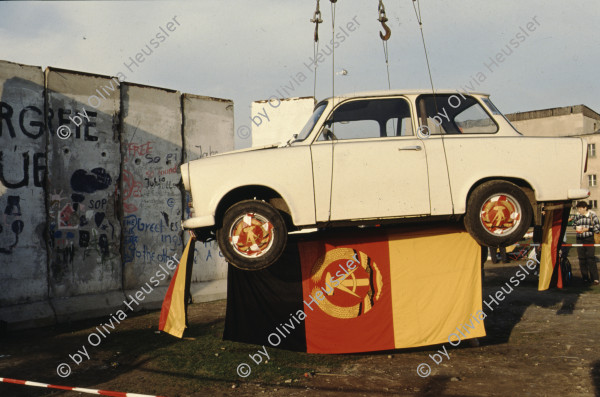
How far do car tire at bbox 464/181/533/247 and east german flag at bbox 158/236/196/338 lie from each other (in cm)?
356

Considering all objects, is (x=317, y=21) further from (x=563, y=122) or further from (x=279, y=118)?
(x=563, y=122)

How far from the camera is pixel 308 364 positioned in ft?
24.1

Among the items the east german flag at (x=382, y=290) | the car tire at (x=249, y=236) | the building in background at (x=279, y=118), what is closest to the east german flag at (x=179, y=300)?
the east german flag at (x=382, y=290)

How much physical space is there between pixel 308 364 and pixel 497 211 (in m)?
3.44

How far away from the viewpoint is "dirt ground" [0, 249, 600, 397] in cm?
628

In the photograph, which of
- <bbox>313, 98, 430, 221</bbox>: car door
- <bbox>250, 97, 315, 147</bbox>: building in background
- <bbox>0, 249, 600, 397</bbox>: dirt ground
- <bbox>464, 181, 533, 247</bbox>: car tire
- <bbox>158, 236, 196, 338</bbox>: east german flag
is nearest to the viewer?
<bbox>313, 98, 430, 221</bbox>: car door

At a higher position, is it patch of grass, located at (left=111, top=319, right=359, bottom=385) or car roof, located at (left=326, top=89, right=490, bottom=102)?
car roof, located at (left=326, top=89, right=490, bottom=102)

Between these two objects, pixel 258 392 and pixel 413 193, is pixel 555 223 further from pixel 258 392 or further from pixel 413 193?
pixel 258 392

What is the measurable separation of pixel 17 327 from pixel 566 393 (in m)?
8.79

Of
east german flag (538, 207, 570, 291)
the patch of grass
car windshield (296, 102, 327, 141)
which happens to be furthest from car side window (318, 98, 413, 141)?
the patch of grass

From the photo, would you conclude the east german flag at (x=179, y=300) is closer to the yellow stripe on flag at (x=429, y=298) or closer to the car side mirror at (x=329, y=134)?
the car side mirror at (x=329, y=134)

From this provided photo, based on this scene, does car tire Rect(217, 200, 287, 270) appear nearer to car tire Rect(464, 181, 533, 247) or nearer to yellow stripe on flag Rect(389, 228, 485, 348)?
car tire Rect(464, 181, 533, 247)

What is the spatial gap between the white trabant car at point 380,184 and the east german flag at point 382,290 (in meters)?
1.62

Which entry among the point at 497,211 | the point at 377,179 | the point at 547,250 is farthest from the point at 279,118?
the point at 497,211
